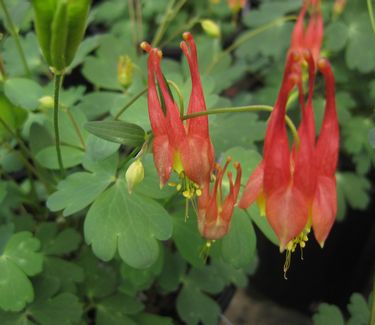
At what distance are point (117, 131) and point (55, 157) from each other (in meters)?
0.23

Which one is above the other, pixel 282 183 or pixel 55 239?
pixel 282 183

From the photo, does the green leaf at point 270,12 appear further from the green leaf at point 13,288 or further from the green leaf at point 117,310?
the green leaf at point 13,288

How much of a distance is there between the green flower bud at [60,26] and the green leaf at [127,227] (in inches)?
7.8

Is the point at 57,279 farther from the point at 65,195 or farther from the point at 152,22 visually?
the point at 152,22

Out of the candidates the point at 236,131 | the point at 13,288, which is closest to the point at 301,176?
the point at 236,131

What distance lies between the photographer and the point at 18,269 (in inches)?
28.7

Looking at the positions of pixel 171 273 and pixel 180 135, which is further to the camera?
pixel 171 273

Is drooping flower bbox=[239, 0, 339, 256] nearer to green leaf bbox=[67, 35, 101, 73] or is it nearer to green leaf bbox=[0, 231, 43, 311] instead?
green leaf bbox=[0, 231, 43, 311]

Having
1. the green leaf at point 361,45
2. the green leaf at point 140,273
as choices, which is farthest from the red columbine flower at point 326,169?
the green leaf at point 361,45

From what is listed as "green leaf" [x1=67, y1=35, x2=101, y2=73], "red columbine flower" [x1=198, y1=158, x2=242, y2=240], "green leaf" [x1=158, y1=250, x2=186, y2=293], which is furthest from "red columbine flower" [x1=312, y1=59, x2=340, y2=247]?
"green leaf" [x1=67, y1=35, x2=101, y2=73]

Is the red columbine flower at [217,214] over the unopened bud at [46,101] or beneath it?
beneath

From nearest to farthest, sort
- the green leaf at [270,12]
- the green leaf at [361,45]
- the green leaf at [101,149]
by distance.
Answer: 1. the green leaf at [101,149]
2. the green leaf at [361,45]
3. the green leaf at [270,12]

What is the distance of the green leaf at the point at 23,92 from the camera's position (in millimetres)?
801

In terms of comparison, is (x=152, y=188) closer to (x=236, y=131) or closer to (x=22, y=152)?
(x=236, y=131)
